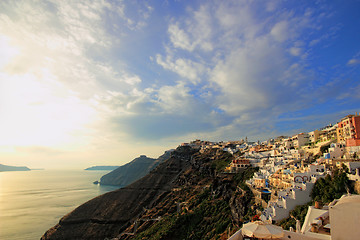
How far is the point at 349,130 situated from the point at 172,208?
157ft

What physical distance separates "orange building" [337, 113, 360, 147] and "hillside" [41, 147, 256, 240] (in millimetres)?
18659

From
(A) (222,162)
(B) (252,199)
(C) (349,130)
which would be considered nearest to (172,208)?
(A) (222,162)

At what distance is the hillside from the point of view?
128ft

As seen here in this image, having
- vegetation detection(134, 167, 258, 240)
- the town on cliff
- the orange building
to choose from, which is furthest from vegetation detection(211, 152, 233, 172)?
the orange building

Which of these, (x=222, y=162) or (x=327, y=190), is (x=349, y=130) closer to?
(x=327, y=190)

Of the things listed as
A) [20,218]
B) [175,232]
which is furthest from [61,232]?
[175,232]

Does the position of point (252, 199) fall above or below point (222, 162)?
below

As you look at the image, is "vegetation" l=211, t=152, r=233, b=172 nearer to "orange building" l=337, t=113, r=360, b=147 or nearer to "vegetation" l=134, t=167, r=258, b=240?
"vegetation" l=134, t=167, r=258, b=240

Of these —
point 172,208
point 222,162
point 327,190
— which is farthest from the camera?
point 222,162

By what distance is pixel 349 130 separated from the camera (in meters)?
35.6

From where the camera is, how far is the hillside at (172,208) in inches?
1540

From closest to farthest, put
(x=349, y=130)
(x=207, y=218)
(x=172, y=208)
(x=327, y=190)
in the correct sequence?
(x=327, y=190), (x=349, y=130), (x=207, y=218), (x=172, y=208)

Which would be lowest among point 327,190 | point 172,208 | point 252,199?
point 172,208

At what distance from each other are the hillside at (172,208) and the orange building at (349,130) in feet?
61.2
